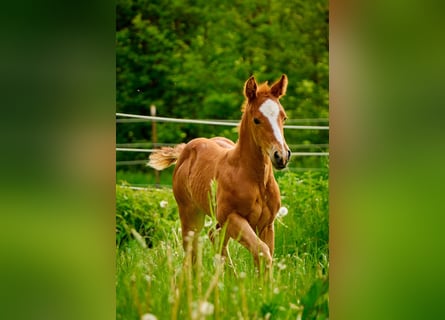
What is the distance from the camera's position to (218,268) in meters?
2.51

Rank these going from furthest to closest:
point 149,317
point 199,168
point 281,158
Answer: point 199,168 < point 281,158 < point 149,317

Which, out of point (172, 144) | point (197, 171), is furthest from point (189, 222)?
point (172, 144)

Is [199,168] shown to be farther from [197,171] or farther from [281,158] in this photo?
[281,158]

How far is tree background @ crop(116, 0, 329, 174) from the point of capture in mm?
2619

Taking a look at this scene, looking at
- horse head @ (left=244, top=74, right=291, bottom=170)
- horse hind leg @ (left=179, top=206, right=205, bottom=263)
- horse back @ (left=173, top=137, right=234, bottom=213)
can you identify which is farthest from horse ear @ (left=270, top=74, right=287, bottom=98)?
horse hind leg @ (left=179, top=206, right=205, bottom=263)

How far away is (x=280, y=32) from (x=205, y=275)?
2.93 feet

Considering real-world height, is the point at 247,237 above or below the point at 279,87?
below

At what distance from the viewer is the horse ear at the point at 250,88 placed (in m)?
2.62

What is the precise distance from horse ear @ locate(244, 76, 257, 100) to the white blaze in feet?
0.17

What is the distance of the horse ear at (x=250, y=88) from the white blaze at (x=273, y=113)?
0.05 meters

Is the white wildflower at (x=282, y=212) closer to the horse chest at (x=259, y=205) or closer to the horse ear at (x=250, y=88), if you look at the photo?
the horse chest at (x=259, y=205)

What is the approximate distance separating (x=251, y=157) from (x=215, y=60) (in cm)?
36
